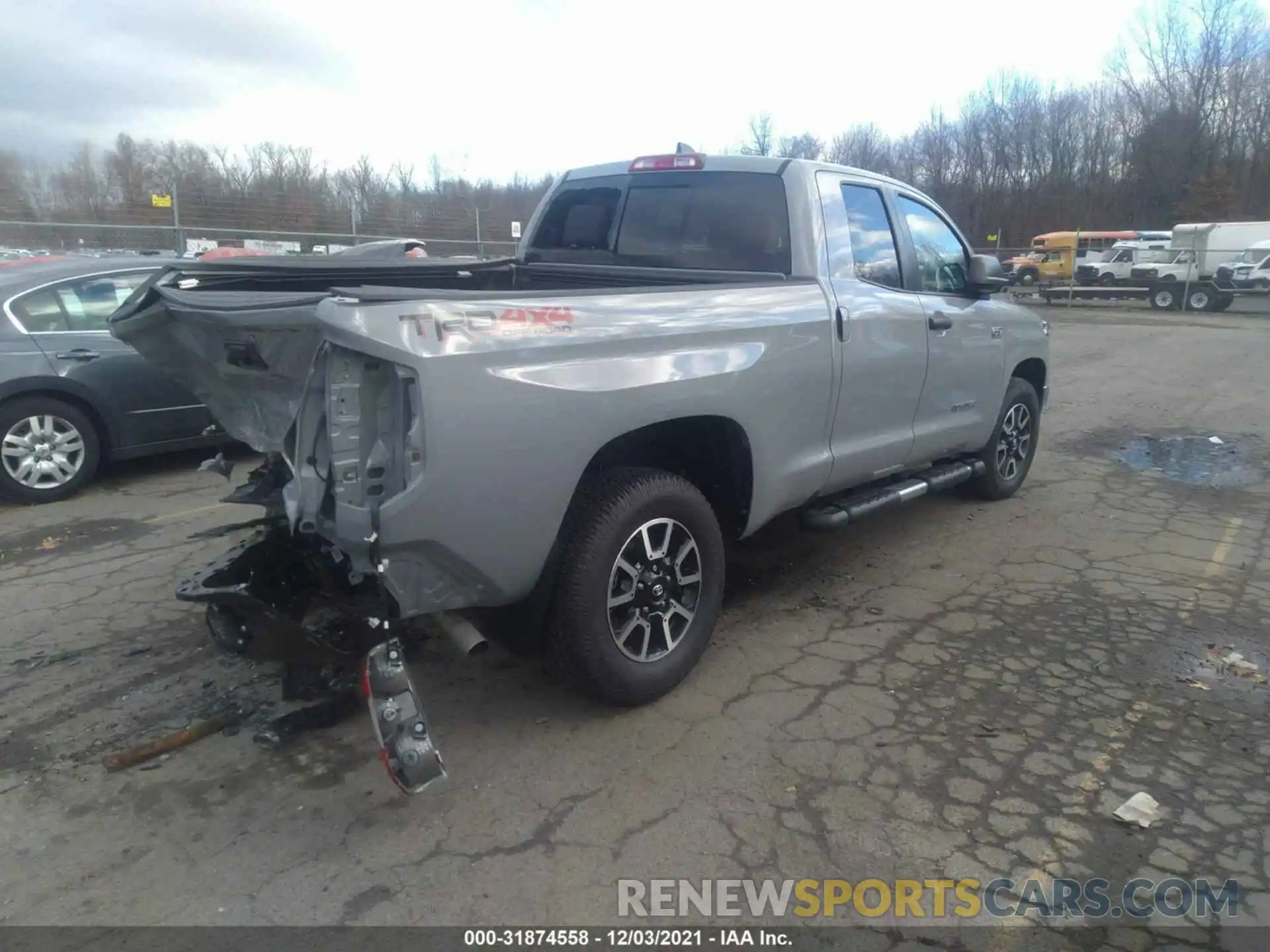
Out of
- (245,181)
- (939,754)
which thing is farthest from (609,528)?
(245,181)

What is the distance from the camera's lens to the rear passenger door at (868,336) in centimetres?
429

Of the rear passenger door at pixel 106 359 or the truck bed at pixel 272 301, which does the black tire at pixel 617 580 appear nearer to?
the truck bed at pixel 272 301

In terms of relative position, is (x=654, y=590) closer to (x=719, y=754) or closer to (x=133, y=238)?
(x=719, y=754)

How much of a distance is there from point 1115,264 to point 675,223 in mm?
33519

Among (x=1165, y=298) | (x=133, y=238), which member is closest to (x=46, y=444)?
(x=133, y=238)

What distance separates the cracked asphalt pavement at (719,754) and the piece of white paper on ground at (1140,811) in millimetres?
41

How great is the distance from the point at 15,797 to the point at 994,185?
66752 mm

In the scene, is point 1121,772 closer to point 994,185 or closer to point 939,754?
point 939,754

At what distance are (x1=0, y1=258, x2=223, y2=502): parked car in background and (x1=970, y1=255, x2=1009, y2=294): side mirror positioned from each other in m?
5.27

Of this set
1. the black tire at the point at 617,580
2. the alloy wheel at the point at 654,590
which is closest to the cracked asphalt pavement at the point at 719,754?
the black tire at the point at 617,580

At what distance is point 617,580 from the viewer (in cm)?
341

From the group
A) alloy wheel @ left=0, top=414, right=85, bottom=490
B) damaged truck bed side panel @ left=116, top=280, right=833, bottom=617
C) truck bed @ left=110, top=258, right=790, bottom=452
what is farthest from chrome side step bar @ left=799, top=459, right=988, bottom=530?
alloy wheel @ left=0, top=414, right=85, bottom=490

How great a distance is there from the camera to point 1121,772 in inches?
127

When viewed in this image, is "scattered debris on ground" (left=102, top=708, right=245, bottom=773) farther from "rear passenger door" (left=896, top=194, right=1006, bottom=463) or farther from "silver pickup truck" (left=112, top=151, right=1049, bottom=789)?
"rear passenger door" (left=896, top=194, right=1006, bottom=463)
